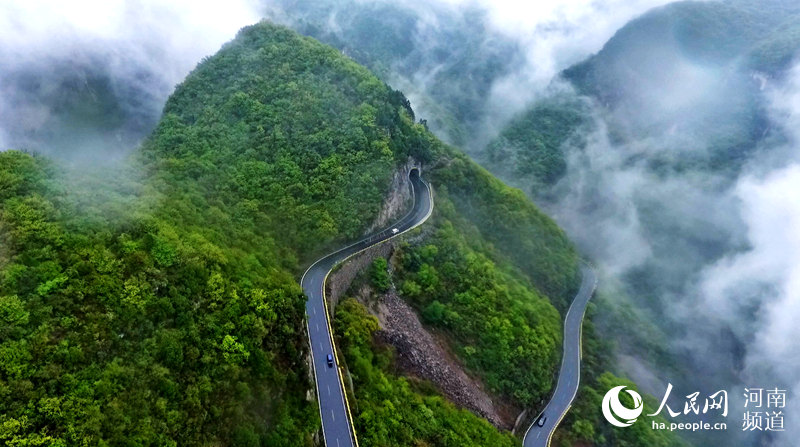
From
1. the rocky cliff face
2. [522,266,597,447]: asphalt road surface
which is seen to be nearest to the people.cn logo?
[522,266,597,447]: asphalt road surface

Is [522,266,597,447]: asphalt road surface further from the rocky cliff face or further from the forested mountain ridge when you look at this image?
the rocky cliff face

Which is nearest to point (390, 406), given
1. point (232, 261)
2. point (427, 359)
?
point (427, 359)

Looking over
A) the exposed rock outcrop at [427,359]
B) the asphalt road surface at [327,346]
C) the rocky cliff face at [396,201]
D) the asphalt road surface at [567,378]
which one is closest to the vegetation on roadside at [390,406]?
the asphalt road surface at [327,346]

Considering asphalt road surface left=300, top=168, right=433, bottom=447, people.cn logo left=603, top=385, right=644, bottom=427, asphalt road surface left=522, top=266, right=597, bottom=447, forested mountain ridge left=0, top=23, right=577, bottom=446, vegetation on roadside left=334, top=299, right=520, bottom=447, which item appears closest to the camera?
forested mountain ridge left=0, top=23, right=577, bottom=446

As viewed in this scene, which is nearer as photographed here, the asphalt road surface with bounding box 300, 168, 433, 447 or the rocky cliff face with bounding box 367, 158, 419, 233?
the asphalt road surface with bounding box 300, 168, 433, 447

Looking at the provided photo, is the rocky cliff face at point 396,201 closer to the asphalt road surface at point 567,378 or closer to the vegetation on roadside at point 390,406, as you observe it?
the vegetation on roadside at point 390,406
